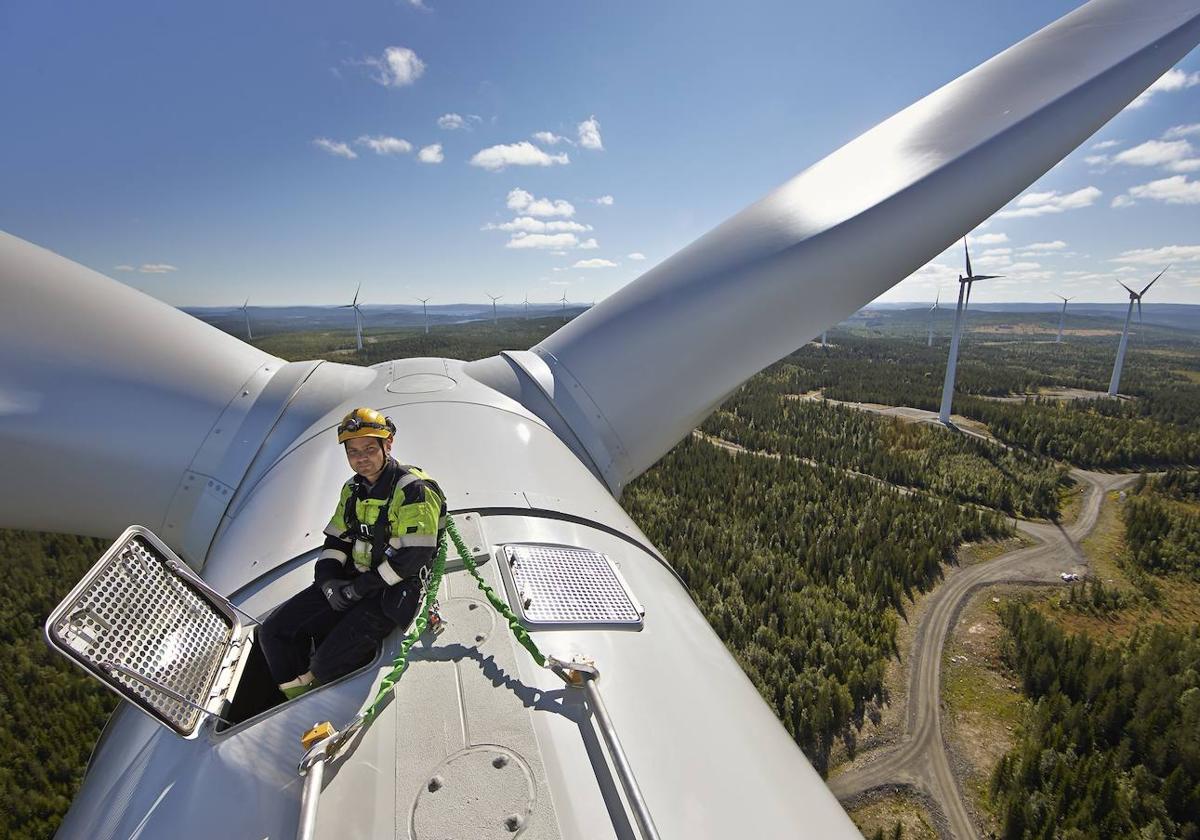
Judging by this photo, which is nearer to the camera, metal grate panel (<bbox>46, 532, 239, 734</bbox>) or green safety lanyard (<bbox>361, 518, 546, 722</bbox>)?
metal grate panel (<bbox>46, 532, 239, 734</bbox>)

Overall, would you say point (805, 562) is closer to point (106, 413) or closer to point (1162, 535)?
point (1162, 535)

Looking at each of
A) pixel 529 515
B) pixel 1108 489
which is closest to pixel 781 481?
pixel 1108 489

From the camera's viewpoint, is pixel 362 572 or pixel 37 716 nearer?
pixel 362 572

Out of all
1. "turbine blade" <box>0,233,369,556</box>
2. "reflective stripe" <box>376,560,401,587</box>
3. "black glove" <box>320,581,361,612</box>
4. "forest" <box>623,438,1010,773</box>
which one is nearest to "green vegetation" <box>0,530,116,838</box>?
"turbine blade" <box>0,233,369,556</box>

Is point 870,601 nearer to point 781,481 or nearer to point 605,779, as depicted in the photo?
point 781,481

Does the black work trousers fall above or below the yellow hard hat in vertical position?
below

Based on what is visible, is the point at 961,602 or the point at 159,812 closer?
the point at 159,812

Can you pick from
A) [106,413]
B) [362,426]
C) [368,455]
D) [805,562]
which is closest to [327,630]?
[368,455]

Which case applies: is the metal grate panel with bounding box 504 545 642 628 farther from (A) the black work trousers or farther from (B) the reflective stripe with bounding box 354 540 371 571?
(B) the reflective stripe with bounding box 354 540 371 571
